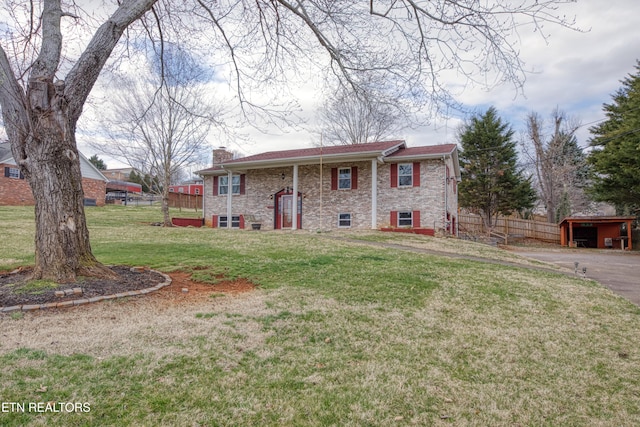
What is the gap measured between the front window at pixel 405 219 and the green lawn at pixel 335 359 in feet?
38.1

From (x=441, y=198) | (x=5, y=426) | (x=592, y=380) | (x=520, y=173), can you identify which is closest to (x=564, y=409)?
(x=592, y=380)

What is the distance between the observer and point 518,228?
26.1m

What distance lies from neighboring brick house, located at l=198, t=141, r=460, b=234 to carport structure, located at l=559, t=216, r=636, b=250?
7.60 meters

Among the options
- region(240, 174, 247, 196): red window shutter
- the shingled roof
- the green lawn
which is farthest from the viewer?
region(240, 174, 247, 196): red window shutter

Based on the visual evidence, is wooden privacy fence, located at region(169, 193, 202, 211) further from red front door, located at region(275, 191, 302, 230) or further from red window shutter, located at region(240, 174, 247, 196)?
red front door, located at region(275, 191, 302, 230)

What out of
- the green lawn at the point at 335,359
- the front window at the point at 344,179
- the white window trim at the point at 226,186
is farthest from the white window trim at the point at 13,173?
the green lawn at the point at 335,359

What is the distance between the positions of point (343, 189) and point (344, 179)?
530 millimetres

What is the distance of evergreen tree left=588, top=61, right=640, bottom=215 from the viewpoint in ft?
60.6

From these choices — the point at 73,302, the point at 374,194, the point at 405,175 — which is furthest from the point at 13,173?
the point at 73,302

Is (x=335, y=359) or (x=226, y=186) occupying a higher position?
(x=226, y=186)

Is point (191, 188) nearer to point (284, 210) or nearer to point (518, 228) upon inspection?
point (284, 210)

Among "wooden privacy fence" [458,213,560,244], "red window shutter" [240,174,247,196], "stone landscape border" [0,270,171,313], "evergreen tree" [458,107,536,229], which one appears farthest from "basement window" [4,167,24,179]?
"evergreen tree" [458,107,536,229]

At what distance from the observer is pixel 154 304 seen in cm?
473

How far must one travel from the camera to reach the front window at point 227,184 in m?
21.7
